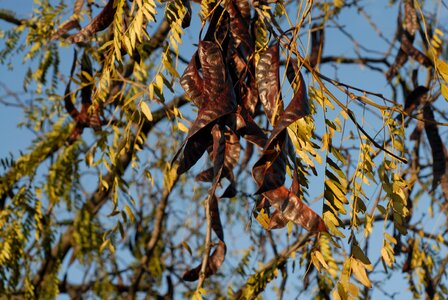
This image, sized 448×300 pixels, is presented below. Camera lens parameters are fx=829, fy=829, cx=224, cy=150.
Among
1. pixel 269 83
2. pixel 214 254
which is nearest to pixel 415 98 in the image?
pixel 214 254

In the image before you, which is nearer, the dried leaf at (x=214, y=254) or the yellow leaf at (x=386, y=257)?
the dried leaf at (x=214, y=254)

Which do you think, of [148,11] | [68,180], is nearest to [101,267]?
[68,180]

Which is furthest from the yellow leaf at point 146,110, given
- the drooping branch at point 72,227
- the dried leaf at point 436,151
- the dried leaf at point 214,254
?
the drooping branch at point 72,227

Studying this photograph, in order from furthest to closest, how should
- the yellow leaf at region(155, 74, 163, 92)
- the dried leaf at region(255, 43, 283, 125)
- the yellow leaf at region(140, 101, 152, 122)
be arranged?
the yellow leaf at region(140, 101, 152, 122) → the yellow leaf at region(155, 74, 163, 92) → the dried leaf at region(255, 43, 283, 125)

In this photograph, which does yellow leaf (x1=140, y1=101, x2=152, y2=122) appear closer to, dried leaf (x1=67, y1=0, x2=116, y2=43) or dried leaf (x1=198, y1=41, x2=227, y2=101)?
dried leaf (x1=67, y1=0, x2=116, y2=43)

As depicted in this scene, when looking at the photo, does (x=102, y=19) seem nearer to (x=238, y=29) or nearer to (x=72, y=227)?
(x=238, y=29)

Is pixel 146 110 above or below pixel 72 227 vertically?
below

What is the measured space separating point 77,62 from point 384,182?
203cm

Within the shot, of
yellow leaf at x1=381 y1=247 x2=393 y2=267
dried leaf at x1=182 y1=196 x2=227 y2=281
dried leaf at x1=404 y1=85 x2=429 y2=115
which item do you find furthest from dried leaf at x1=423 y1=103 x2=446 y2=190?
yellow leaf at x1=381 y1=247 x2=393 y2=267

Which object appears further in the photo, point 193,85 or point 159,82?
point 159,82

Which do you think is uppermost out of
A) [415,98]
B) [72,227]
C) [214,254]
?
[72,227]

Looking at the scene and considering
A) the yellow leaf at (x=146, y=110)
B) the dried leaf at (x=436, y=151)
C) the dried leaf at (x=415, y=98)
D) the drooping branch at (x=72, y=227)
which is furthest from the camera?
the drooping branch at (x=72, y=227)

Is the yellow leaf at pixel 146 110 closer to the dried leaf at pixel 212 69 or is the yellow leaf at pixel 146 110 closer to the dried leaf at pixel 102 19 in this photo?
the dried leaf at pixel 102 19

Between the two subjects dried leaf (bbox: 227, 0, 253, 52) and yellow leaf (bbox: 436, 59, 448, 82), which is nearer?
yellow leaf (bbox: 436, 59, 448, 82)
